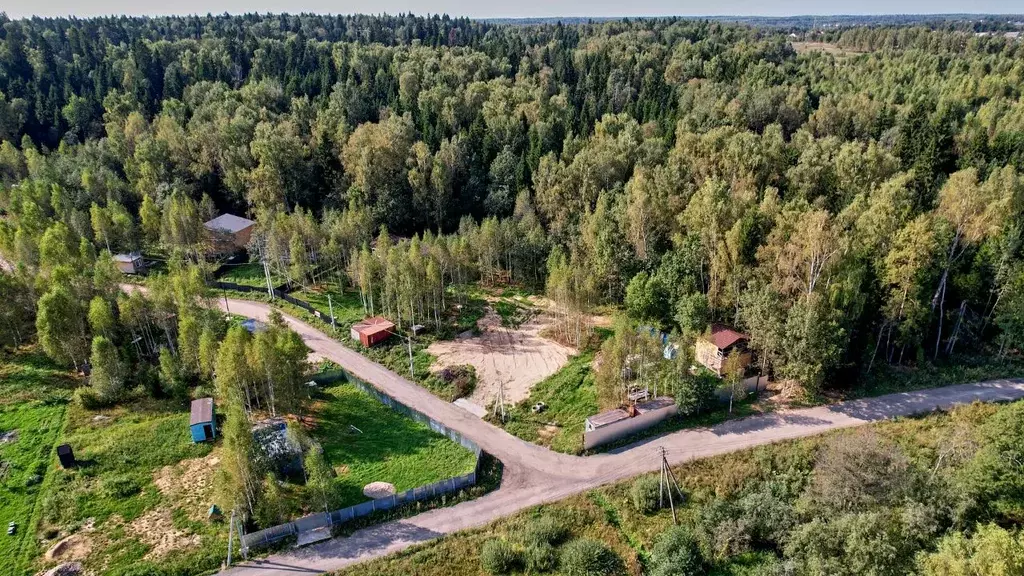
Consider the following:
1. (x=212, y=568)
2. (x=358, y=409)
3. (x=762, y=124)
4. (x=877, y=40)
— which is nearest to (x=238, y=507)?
(x=212, y=568)

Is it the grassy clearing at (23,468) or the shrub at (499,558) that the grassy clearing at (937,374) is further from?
the grassy clearing at (23,468)

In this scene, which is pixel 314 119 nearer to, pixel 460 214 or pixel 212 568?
pixel 460 214

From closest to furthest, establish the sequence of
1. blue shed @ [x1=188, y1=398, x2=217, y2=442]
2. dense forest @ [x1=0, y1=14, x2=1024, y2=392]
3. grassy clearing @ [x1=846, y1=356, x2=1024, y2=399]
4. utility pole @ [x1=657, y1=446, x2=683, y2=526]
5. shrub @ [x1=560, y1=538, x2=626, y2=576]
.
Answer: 1. shrub @ [x1=560, y1=538, x2=626, y2=576]
2. utility pole @ [x1=657, y1=446, x2=683, y2=526]
3. blue shed @ [x1=188, y1=398, x2=217, y2=442]
4. grassy clearing @ [x1=846, y1=356, x2=1024, y2=399]
5. dense forest @ [x1=0, y1=14, x2=1024, y2=392]

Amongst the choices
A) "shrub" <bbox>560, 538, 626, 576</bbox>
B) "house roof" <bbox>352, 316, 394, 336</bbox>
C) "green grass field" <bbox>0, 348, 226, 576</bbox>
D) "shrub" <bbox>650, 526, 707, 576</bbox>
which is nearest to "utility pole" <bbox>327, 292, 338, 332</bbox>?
"house roof" <bbox>352, 316, 394, 336</bbox>

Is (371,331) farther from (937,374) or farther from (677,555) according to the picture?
(937,374)

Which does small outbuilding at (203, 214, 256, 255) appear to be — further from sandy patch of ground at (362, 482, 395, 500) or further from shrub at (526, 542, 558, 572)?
shrub at (526, 542, 558, 572)
